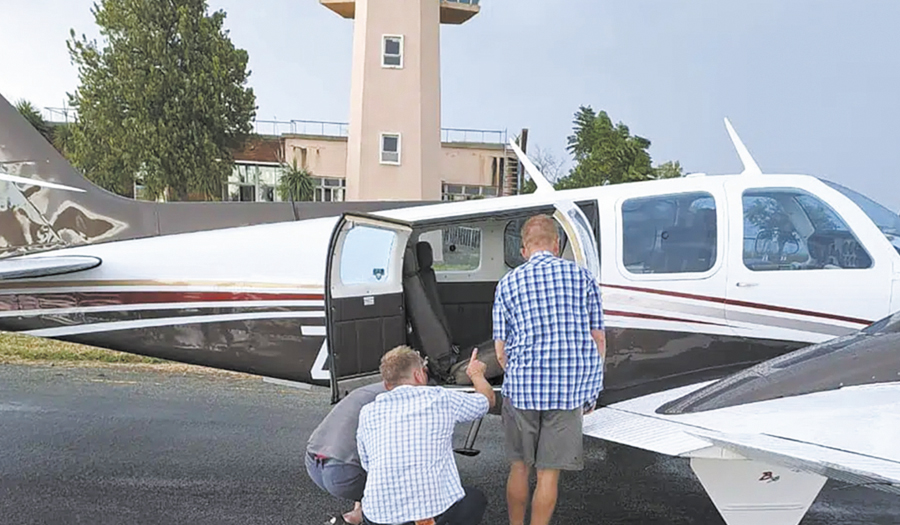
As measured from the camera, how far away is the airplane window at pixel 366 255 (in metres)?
4.49

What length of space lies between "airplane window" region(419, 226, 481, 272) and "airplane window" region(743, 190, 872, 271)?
219cm

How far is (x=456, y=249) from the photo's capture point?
5832 mm

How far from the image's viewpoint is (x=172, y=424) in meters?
6.36

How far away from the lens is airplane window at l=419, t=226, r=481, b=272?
18.8 feet

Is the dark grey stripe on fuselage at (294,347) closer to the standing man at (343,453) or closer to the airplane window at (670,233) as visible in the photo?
the airplane window at (670,233)

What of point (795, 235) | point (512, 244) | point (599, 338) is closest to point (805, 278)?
point (795, 235)

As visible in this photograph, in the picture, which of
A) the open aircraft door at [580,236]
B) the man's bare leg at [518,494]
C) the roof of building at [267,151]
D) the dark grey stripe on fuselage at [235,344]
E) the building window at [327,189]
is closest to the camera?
the man's bare leg at [518,494]

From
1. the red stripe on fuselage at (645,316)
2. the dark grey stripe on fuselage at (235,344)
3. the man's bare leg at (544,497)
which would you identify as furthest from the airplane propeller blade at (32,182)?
the man's bare leg at (544,497)

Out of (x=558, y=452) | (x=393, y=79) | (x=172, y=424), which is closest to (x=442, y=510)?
(x=558, y=452)

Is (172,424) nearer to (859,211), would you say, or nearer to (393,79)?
(859,211)

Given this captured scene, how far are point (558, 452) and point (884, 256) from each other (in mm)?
2659

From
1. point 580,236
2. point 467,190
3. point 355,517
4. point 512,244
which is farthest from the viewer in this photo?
point 467,190

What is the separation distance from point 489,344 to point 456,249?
1.04 metres

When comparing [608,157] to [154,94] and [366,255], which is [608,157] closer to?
[154,94]
